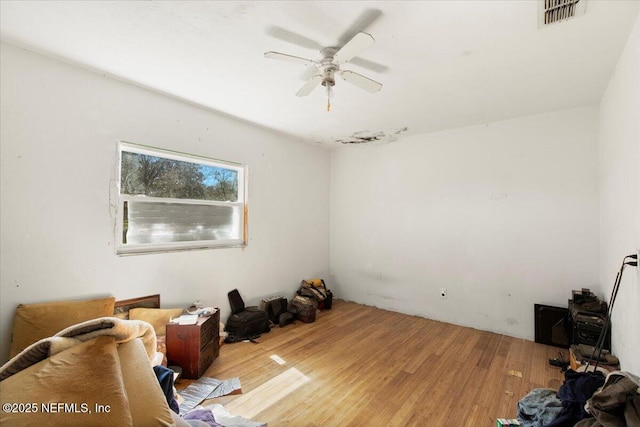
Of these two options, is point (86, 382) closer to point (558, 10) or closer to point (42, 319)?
point (42, 319)

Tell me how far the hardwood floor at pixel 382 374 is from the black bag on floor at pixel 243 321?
13 centimetres

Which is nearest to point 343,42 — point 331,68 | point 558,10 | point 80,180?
point 331,68

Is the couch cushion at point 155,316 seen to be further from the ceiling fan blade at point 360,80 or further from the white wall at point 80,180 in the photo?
the ceiling fan blade at point 360,80

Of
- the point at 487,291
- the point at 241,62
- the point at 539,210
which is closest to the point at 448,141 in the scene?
the point at 539,210

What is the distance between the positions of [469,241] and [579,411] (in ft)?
8.21

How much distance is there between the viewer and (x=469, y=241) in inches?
147

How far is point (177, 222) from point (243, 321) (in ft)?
4.65

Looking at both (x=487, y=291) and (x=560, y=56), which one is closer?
(x=560, y=56)

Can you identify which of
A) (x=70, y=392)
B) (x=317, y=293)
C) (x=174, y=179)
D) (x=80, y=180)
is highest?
(x=174, y=179)

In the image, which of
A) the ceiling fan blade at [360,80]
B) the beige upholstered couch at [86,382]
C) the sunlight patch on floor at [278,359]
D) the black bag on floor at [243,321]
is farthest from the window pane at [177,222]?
the ceiling fan blade at [360,80]

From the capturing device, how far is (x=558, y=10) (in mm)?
1659

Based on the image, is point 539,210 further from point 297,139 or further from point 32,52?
point 32,52

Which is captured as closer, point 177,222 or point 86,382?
point 86,382

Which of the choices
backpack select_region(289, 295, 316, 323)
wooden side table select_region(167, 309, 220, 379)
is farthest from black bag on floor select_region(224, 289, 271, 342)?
wooden side table select_region(167, 309, 220, 379)
